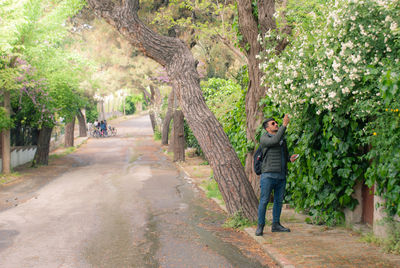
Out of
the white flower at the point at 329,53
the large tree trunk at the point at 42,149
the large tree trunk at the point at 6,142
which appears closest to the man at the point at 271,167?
the white flower at the point at 329,53

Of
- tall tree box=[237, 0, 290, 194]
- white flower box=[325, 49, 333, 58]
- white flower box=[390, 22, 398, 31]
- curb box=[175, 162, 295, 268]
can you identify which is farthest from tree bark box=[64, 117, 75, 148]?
white flower box=[390, 22, 398, 31]

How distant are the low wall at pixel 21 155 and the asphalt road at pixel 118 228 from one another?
575 centimetres

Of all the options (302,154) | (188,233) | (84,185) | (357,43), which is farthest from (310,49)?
(84,185)

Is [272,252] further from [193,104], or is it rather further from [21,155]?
[21,155]

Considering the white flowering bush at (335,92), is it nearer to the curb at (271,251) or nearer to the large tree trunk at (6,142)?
the curb at (271,251)

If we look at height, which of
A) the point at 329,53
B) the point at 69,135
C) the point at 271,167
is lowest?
the point at 69,135

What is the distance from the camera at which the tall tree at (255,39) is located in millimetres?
8797

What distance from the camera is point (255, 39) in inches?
353

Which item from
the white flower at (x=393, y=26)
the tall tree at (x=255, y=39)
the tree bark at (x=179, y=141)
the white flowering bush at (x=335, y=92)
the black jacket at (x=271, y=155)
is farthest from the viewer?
the tree bark at (x=179, y=141)

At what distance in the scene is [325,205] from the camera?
751 centimetres

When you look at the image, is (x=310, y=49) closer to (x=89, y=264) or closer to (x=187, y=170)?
(x=89, y=264)

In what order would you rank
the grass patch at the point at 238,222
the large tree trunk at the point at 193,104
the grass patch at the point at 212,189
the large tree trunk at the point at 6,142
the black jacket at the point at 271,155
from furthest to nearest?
1. the large tree trunk at the point at 6,142
2. the grass patch at the point at 212,189
3. the large tree trunk at the point at 193,104
4. the grass patch at the point at 238,222
5. the black jacket at the point at 271,155

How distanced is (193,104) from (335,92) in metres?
3.65

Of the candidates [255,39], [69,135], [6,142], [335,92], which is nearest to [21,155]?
[6,142]
